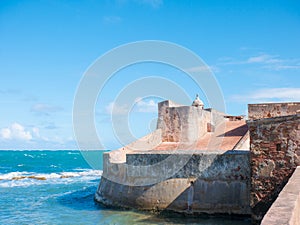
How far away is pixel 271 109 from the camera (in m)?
16.0

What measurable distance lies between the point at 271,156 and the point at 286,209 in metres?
4.67

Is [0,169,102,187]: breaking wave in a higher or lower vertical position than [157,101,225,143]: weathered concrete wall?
lower

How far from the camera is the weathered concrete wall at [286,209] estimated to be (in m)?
4.70

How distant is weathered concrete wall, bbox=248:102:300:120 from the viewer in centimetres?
1576

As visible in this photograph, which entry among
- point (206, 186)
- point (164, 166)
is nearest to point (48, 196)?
point (164, 166)

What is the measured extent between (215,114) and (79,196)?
29.4 feet

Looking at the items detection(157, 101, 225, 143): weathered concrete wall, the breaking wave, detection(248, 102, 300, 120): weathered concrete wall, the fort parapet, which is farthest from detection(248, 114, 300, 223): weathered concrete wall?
the breaking wave

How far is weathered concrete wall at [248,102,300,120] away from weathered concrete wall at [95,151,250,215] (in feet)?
14.6

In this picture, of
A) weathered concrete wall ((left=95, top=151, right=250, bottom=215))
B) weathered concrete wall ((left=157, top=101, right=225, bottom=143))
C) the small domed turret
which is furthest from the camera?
the small domed turret

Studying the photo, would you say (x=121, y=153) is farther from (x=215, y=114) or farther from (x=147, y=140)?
(x=215, y=114)

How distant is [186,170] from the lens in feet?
42.1

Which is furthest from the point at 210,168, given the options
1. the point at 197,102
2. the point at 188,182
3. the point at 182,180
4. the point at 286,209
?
the point at 197,102

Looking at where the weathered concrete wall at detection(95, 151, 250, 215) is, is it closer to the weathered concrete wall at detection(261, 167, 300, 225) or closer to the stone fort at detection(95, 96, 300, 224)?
the stone fort at detection(95, 96, 300, 224)

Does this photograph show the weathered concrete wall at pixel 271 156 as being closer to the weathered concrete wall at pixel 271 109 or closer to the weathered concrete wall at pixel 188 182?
the weathered concrete wall at pixel 188 182
